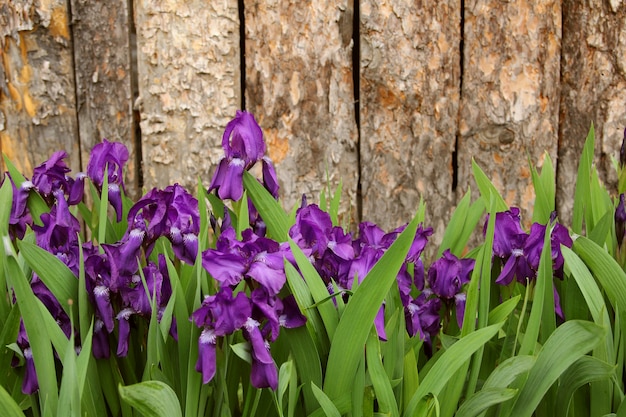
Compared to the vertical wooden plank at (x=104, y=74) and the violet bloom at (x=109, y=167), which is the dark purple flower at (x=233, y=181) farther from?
the vertical wooden plank at (x=104, y=74)

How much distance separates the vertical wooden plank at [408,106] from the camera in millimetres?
1889

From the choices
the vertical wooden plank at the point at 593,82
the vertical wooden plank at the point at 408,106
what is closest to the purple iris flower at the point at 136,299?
the vertical wooden plank at the point at 408,106

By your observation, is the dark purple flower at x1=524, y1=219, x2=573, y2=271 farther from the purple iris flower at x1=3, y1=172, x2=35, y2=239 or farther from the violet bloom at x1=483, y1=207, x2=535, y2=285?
the purple iris flower at x1=3, y1=172, x2=35, y2=239

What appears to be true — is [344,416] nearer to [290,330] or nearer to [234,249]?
[290,330]

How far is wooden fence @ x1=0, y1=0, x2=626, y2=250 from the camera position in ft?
6.15

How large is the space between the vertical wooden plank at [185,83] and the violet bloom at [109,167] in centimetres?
73

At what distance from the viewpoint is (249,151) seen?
1.12 meters

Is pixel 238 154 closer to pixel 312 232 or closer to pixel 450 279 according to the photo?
pixel 312 232

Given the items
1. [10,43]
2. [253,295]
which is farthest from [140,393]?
[10,43]

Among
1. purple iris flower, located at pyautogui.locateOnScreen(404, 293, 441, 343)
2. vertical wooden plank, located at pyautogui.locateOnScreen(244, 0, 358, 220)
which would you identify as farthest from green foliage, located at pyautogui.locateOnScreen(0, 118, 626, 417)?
vertical wooden plank, located at pyautogui.locateOnScreen(244, 0, 358, 220)

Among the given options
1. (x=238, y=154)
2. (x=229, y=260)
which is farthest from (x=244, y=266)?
(x=238, y=154)

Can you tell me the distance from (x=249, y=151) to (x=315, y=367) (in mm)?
342

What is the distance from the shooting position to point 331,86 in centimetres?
191

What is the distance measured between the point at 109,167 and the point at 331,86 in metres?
0.85
